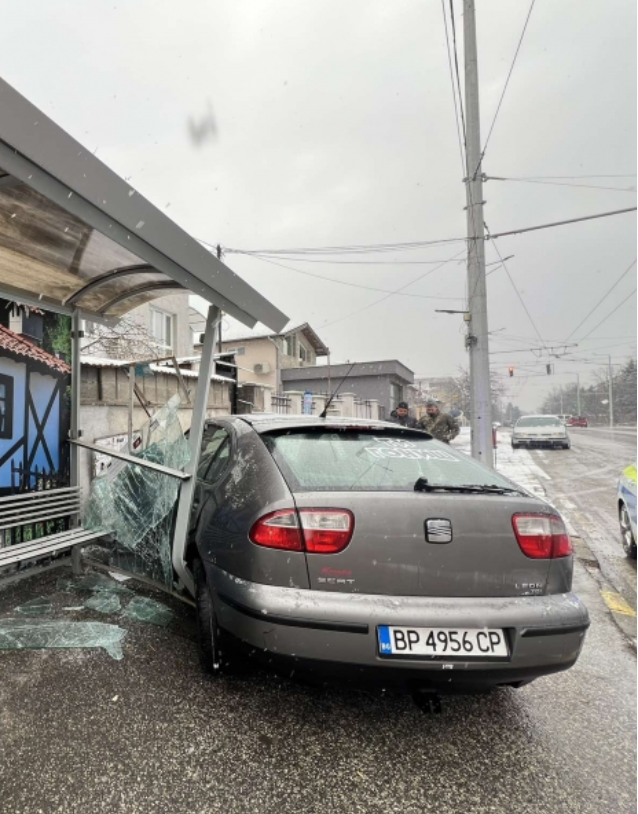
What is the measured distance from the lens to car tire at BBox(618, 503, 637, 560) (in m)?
5.11

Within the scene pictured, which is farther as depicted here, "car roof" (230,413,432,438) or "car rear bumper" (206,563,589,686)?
"car roof" (230,413,432,438)

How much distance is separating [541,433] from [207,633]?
19485 mm

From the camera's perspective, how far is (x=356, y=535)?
189 centimetres

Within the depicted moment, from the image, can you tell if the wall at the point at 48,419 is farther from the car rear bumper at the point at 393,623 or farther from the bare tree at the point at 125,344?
the bare tree at the point at 125,344

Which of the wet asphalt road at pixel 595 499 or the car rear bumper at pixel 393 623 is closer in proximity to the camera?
the car rear bumper at pixel 393 623

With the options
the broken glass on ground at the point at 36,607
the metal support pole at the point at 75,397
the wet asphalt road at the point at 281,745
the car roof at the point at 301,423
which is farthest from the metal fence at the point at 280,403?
the wet asphalt road at the point at 281,745

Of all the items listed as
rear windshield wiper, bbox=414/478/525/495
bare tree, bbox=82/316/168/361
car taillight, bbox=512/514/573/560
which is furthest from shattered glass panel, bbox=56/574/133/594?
bare tree, bbox=82/316/168/361

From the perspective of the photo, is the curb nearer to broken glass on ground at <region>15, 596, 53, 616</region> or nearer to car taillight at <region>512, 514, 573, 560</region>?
car taillight at <region>512, 514, 573, 560</region>

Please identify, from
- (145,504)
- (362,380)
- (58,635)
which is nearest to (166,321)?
(362,380)

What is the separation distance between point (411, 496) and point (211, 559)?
1092 millimetres

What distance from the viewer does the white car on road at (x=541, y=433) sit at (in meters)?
18.9

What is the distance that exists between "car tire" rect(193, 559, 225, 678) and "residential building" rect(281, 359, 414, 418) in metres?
19.7

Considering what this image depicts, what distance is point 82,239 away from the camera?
2545mm

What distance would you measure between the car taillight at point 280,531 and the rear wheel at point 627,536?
4787mm
